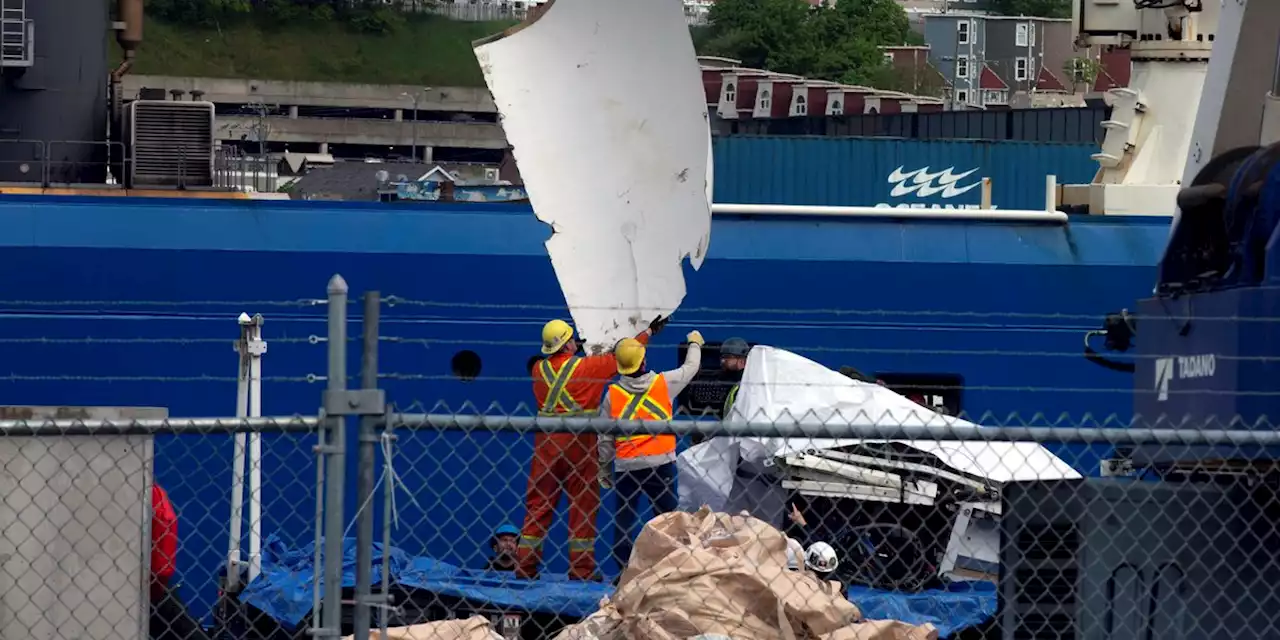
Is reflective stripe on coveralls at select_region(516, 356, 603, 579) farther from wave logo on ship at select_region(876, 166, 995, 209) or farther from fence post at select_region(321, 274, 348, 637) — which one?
wave logo on ship at select_region(876, 166, 995, 209)

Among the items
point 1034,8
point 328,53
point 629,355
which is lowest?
point 629,355

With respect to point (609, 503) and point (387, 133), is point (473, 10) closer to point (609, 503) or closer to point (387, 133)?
point (387, 133)

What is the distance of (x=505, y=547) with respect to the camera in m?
9.82

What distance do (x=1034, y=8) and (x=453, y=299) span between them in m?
60.4

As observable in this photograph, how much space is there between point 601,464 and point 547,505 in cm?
38

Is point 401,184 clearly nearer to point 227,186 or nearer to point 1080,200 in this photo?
point 227,186

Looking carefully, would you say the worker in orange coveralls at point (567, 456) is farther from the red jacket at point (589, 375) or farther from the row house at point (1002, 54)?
the row house at point (1002, 54)

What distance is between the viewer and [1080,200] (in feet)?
48.4

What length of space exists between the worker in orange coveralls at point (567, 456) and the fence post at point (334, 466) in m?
4.49

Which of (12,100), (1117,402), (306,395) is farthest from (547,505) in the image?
(12,100)

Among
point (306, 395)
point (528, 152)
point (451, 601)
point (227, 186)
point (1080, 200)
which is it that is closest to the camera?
point (451, 601)

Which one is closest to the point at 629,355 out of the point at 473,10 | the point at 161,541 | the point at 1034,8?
the point at 161,541

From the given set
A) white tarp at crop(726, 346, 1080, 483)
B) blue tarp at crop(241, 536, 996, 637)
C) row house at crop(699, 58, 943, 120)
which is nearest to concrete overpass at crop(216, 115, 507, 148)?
row house at crop(699, 58, 943, 120)

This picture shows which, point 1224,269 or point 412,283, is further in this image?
point 412,283
